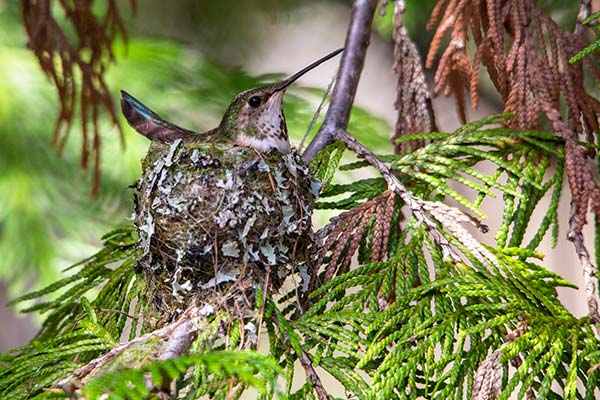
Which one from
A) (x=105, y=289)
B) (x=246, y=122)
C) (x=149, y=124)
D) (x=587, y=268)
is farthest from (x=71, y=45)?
(x=587, y=268)

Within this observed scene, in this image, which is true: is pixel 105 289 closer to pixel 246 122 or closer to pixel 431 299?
pixel 246 122

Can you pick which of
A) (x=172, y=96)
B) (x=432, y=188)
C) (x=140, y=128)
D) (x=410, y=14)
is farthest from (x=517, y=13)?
(x=172, y=96)

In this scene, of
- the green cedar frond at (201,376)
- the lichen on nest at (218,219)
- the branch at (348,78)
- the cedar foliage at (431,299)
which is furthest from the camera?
the branch at (348,78)

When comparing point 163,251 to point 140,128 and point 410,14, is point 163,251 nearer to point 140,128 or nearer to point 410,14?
point 140,128

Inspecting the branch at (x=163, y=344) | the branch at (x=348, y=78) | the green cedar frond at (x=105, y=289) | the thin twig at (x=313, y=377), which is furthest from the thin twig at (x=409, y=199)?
the green cedar frond at (x=105, y=289)

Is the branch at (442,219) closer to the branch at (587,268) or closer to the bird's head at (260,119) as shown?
the branch at (587,268)

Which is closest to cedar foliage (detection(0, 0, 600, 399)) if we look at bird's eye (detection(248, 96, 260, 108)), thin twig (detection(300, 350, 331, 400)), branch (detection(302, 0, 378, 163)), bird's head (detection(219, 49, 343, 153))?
thin twig (detection(300, 350, 331, 400))

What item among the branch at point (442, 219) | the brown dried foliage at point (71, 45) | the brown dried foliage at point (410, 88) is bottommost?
the branch at point (442, 219)
